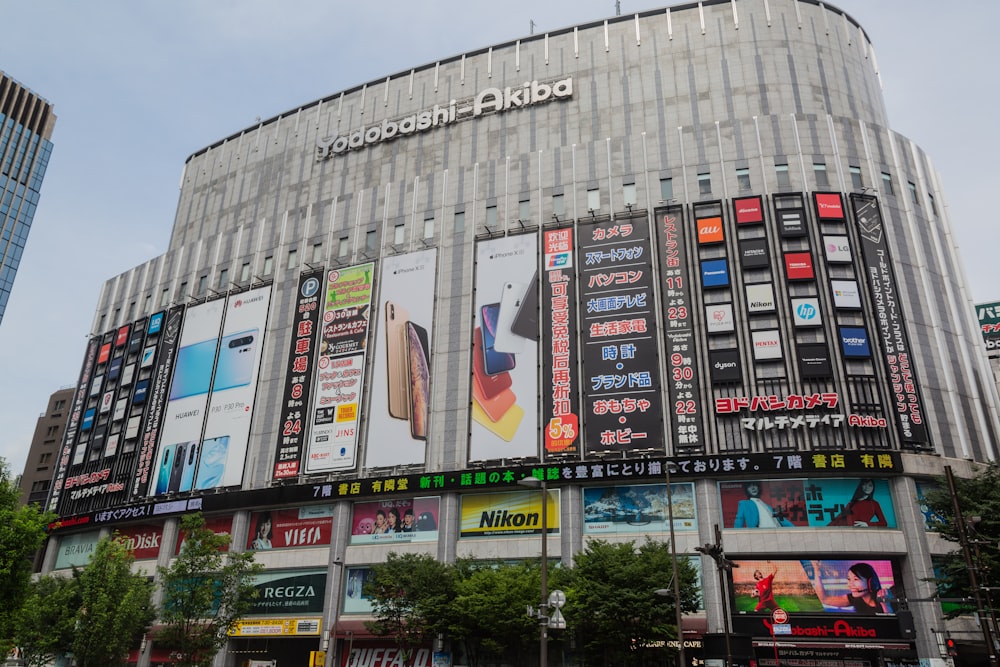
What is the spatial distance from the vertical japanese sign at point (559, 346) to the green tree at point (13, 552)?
30.5m

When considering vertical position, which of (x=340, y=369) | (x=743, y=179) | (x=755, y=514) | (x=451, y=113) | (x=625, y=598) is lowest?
(x=625, y=598)

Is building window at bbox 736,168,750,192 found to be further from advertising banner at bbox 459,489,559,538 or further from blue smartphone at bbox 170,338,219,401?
blue smartphone at bbox 170,338,219,401

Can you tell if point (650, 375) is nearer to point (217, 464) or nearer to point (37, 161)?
point (217, 464)

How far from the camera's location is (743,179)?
54125 millimetres

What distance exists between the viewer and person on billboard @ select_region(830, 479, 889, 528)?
43.0 metres

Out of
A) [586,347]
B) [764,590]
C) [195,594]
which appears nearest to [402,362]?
[586,347]

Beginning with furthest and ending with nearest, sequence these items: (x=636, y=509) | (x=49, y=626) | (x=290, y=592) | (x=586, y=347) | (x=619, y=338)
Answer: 1. (x=290, y=592)
2. (x=586, y=347)
3. (x=619, y=338)
4. (x=636, y=509)
5. (x=49, y=626)

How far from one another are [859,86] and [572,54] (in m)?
24.9

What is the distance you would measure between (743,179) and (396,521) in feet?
122

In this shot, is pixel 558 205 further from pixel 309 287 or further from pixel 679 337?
pixel 309 287

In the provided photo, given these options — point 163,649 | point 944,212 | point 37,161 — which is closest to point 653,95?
point 944,212

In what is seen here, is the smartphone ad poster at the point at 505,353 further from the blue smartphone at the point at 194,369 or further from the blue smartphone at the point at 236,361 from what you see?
the blue smartphone at the point at 194,369

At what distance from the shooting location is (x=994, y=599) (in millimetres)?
34000

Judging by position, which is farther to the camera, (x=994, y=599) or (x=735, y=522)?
(x=735, y=522)
